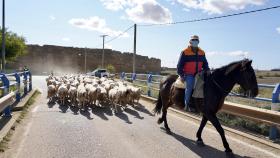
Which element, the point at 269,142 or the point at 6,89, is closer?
the point at 269,142

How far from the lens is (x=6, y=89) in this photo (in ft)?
38.1

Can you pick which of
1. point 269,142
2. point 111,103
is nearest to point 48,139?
point 269,142

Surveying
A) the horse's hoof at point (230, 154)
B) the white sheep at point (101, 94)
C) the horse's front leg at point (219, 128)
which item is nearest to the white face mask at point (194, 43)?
the horse's front leg at point (219, 128)

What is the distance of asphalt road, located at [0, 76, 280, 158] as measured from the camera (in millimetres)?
7504

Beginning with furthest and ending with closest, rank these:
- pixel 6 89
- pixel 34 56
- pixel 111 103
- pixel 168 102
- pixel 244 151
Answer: pixel 34 56
pixel 111 103
pixel 6 89
pixel 168 102
pixel 244 151

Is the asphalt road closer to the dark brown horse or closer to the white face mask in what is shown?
the dark brown horse

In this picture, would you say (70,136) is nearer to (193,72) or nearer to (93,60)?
(193,72)

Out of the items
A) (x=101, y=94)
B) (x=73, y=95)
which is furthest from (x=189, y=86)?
(x=73, y=95)

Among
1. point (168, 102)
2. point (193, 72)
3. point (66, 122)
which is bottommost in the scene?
point (66, 122)

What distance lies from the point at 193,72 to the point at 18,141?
438 cm

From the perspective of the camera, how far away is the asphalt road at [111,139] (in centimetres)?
750

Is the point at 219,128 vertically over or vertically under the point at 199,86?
under

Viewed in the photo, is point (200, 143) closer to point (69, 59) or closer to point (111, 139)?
point (111, 139)

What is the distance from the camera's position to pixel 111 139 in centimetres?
880
